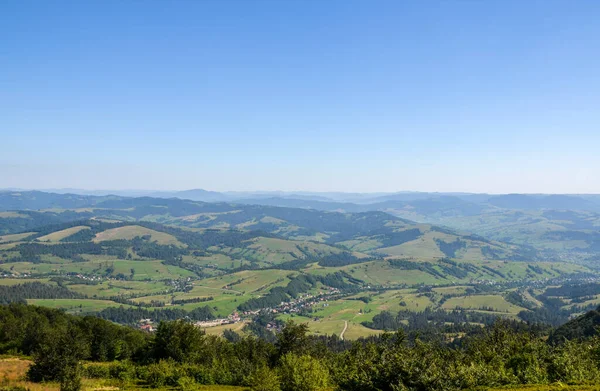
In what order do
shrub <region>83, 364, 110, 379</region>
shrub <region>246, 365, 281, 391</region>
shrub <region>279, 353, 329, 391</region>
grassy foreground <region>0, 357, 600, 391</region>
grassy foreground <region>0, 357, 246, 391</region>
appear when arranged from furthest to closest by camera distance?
1. shrub <region>83, 364, 110, 379</region>
2. grassy foreground <region>0, 357, 246, 391</region>
3. shrub <region>279, 353, 329, 391</region>
4. shrub <region>246, 365, 281, 391</region>
5. grassy foreground <region>0, 357, 600, 391</region>

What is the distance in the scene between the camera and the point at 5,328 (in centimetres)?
8525

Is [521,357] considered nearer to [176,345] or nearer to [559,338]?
[176,345]

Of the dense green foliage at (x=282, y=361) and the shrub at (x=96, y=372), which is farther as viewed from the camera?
the shrub at (x=96, y=372)

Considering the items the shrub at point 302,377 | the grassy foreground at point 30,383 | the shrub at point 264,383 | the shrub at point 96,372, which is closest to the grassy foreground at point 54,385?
the grassy foreground at point 30,383

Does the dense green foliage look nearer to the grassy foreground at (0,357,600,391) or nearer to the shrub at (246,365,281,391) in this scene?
the shrub at (246,365,281,391)

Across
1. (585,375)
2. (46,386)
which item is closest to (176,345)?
(46,386)

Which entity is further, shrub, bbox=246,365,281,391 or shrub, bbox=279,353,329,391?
shrub, bbox=279,353,329,391

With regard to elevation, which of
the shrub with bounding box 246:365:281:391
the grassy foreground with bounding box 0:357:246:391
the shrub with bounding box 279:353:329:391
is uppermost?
the shrub with bounding box 246:365:281:391

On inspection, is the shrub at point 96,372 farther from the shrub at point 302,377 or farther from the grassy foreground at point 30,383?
the shrub at point 302,377

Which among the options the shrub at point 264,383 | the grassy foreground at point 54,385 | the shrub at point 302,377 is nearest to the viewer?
the grassy foreground at point 54,385

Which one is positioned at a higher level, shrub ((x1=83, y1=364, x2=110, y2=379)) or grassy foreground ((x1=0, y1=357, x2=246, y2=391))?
grassy foreground ((x1=0, y1=357, x2=246, y2=391))

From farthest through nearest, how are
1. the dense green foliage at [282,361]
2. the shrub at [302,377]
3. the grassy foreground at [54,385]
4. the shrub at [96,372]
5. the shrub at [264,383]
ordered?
the shrub at [96,372], the shrub at [302,377], the shrub at [264,383], the dense green foliage at [282,361], the grassy foreground at [54,385]

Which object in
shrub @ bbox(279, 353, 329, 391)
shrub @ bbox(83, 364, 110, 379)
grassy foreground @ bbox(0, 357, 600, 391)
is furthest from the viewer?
shrub @ bbox(83, 364, 110, 379)

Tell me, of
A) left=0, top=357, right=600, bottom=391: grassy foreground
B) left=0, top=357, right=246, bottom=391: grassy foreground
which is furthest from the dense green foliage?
left=0, top=357, right=600, bottom=391: grassy foreground
